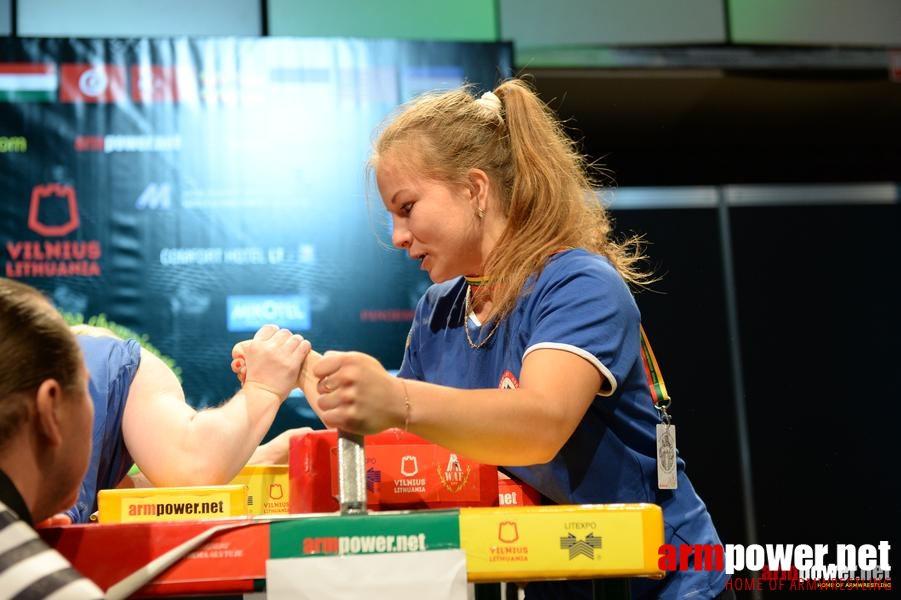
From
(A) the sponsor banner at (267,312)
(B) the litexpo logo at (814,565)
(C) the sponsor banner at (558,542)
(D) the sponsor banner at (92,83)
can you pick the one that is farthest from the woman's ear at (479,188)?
(B) the litexpo logo at (814,565)

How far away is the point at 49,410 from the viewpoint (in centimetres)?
110

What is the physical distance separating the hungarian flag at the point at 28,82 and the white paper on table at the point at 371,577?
3403mm

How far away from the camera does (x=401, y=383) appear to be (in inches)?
48.4

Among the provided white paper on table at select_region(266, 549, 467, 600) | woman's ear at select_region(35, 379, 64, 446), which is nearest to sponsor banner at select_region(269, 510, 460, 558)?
white paper on table at select_region(266, 549, 467, 600)

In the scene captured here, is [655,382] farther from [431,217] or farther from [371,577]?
[371,577]

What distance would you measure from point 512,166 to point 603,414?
0.52 meters

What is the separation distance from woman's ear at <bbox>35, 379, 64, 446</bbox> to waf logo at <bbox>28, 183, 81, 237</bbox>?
3.05 metres

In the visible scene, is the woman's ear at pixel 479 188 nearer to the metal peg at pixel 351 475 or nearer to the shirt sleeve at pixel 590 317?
the shirt sleeve at pixel 590 317

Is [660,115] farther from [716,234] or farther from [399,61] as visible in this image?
[399,61]

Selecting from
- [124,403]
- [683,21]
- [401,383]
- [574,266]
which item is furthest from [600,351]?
[683,21]

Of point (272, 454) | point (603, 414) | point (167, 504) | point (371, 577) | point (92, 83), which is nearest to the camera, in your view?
point (371, 577)

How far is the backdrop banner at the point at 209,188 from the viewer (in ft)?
13.0

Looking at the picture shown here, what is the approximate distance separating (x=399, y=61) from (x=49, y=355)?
327 centimetres

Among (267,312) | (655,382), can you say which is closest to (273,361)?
(655,382)
